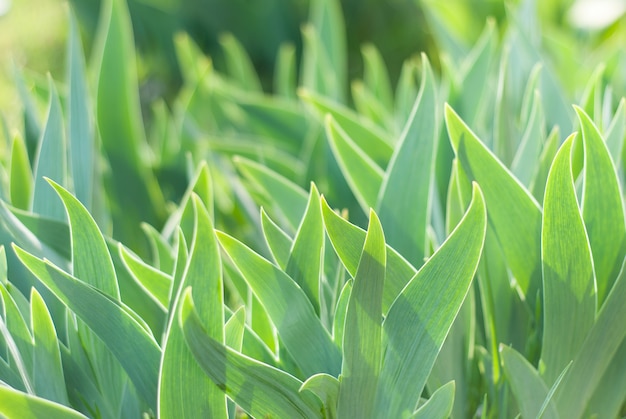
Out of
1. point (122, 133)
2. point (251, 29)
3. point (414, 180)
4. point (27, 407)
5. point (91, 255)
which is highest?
point (251, 29)

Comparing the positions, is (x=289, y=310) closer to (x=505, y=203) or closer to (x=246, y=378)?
(x=246, y=378)

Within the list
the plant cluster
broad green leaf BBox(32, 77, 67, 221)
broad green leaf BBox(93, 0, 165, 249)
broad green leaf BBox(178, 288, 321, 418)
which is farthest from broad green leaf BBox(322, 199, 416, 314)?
broad green leaf BBox(93, 0, 165, 249)

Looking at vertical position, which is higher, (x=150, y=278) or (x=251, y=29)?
(x=251, y=29)

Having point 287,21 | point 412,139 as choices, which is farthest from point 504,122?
point 287,21

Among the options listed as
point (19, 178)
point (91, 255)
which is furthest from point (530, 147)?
point (19, 178)

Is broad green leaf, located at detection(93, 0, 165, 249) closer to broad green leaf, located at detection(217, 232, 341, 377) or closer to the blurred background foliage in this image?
broad green leaf, located at detection(217, 232, 341, 377)

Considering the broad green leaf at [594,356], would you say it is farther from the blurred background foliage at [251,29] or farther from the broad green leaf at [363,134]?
the blurred background foliage at [251,29]

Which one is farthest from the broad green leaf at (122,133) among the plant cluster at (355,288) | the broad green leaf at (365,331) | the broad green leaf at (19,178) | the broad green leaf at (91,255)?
the broad green leaf at (365,331)
